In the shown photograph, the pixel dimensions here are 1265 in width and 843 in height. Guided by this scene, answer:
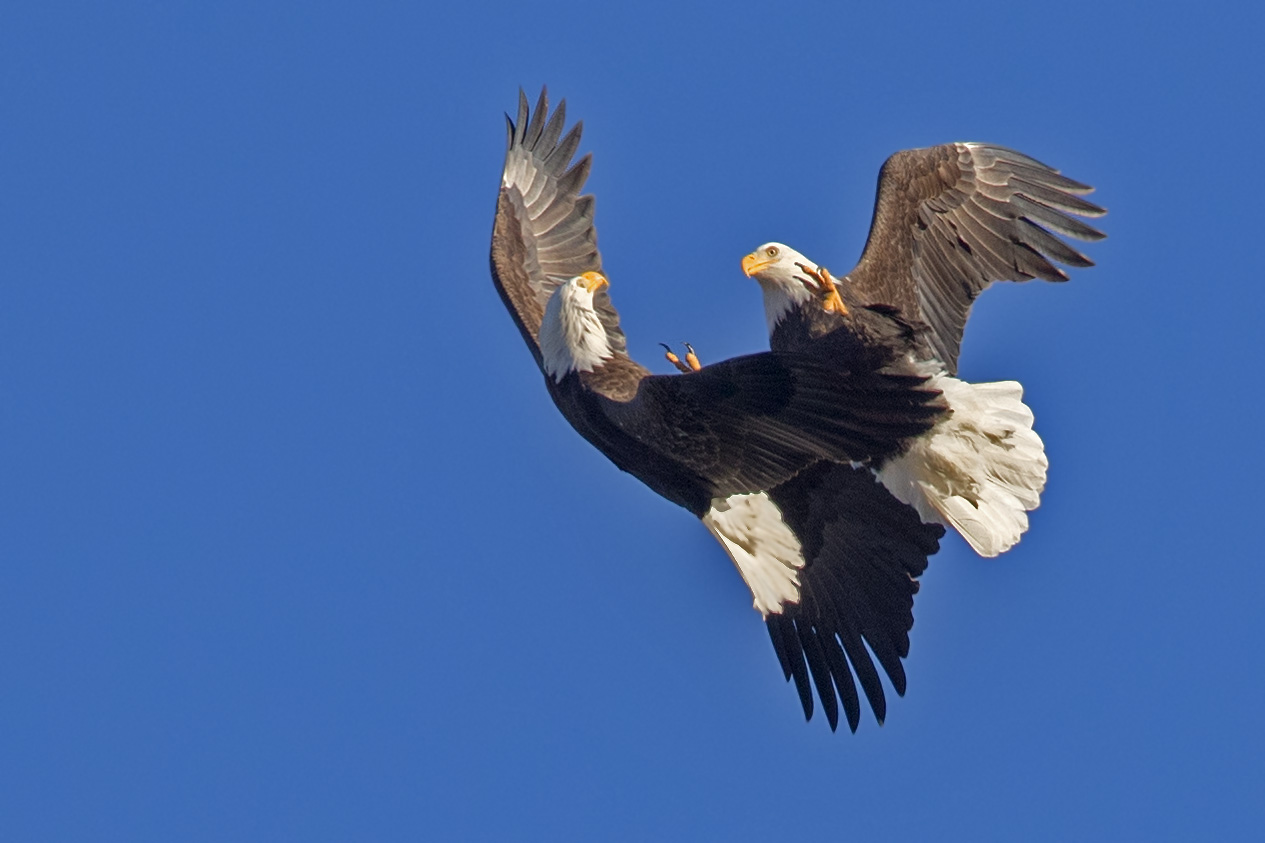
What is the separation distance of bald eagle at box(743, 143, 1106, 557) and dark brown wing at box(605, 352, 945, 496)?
95 centimetres

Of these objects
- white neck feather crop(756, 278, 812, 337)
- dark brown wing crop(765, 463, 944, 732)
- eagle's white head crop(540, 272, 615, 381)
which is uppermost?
white neck feather crop(756, 278, 812, 337)

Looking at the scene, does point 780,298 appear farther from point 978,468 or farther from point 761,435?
point 761,435

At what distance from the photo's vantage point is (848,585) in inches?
434

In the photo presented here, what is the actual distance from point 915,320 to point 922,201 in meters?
0.66

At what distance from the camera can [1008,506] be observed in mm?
11062

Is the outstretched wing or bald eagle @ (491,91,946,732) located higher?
the outstretched wing

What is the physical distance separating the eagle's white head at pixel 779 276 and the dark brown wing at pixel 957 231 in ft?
0.86

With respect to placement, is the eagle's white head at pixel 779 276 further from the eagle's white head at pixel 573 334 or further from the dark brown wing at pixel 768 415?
the dark brown wing at pixel 768 415

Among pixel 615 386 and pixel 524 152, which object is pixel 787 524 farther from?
pixel 524 152

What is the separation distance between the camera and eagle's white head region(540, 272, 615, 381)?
10.3 metres

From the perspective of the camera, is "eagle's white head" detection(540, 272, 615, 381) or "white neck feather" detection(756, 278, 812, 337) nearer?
"eagle's white head" detection(540, 272, 615, 381)

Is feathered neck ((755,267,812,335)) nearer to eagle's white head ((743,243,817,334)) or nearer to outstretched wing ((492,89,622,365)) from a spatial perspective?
eagle's white head ((743,243,817,334))

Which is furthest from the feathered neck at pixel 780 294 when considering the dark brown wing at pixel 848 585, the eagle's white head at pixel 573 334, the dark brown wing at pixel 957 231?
the eagle's white head at pixel 573 334

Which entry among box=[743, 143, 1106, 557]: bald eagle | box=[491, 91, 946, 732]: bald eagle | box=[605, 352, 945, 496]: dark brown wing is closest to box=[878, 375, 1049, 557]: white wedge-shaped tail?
box=[743, 143, 1106, 557]: bald eagle
